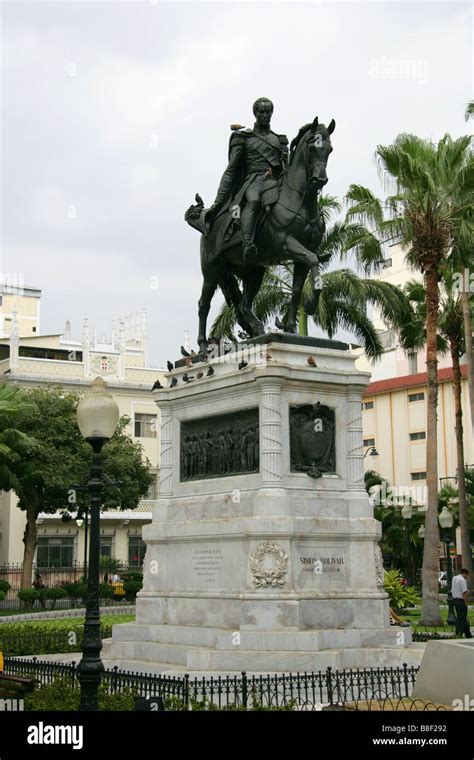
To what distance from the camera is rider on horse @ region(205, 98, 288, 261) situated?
16.7m

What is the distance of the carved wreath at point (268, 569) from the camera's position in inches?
570

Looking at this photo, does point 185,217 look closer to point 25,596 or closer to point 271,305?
point 271,305

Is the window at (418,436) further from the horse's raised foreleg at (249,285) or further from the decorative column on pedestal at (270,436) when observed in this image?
the decorative column on pedestal at (270,436)

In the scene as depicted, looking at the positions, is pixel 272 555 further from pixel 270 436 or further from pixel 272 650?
pixel 270 436

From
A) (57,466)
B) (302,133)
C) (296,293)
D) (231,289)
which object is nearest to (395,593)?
(231,289)

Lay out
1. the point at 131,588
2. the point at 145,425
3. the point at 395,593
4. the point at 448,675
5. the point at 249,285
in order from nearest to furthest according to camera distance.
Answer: the point at 448,675
the point at 249,285
the point at 395,593
the point at 131,588
the point at 145,425

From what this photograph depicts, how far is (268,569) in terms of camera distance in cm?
1451

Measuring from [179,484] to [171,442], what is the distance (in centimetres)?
79

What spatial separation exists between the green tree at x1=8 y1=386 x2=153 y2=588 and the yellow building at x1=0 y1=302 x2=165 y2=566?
40.3 feet

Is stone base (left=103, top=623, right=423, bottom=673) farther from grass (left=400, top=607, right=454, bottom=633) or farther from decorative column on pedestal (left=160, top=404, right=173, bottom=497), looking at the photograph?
grass (left=400, top=607, right=454, bottom=633)

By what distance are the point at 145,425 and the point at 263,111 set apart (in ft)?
183

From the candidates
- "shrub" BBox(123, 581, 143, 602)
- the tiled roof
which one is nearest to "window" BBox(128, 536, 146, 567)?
the tiled roof

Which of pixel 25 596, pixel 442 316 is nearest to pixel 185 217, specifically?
pixel 442 316
